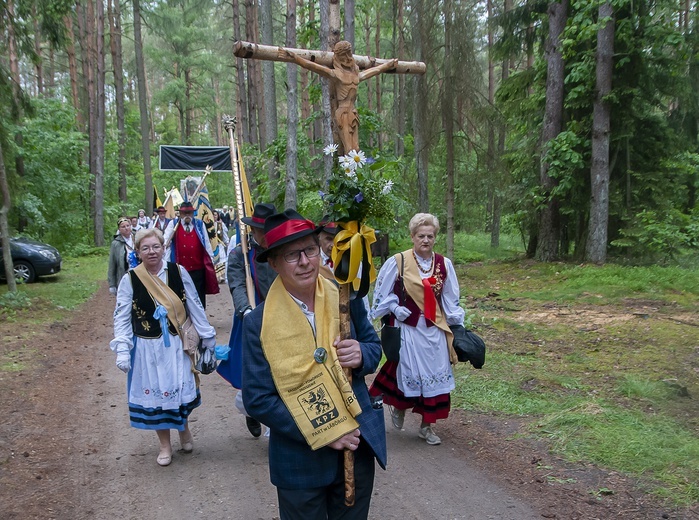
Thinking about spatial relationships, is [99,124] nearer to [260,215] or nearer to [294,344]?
[260,215]

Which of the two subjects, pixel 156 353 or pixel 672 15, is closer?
pixel 156 353

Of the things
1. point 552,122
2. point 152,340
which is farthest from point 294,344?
point 552,122

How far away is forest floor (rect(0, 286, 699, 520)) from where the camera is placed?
4309 mm

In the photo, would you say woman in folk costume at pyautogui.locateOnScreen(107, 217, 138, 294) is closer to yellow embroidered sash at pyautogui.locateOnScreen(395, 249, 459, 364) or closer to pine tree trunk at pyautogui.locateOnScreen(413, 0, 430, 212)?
yellow embroidered sash at pyautogui.locateOnScreen(395, 249, 459, 364)

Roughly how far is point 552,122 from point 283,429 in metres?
14.2

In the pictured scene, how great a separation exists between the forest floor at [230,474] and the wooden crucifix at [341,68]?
8.82 ft

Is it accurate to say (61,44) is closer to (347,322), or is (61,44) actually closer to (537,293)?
(537,293)

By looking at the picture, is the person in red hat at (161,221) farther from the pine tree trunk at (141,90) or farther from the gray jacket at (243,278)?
the pine tree trunk at (141,90)

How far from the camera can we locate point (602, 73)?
1365cm

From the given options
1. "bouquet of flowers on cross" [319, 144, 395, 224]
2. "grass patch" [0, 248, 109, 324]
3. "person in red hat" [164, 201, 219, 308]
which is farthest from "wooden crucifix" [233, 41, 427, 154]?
"grass patch" [0, 248, 109, 324]

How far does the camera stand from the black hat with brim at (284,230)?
2.63 metres

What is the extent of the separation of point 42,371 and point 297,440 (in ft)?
22.8

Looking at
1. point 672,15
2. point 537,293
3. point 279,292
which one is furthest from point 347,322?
point 672,15

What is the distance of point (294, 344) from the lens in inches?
103
